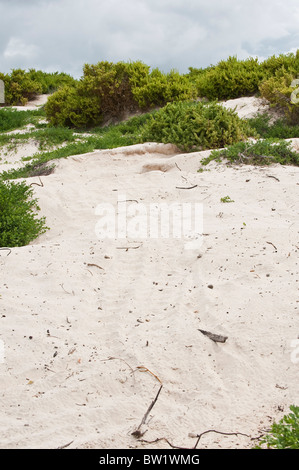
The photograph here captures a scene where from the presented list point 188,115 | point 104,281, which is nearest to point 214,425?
point 104,281

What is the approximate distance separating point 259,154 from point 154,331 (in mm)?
4745

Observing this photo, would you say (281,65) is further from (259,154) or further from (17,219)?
(17,219)

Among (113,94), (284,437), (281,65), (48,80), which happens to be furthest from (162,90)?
(284,437)

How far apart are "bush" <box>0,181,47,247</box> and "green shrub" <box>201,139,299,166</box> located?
2963mm

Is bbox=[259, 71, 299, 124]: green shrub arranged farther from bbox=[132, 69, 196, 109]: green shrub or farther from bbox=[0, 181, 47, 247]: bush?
bbox=[0, 181, 47, 247]: bush

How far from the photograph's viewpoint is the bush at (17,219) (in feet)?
16.8

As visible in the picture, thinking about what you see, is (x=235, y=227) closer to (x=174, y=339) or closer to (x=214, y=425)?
(x=174, y=339)

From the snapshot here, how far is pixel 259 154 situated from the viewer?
23.5 ft

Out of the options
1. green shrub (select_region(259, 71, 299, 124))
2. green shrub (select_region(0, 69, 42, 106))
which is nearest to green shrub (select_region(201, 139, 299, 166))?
green shrub (select_region(259, 71, 299, 124))

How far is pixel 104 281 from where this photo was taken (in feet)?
13.6

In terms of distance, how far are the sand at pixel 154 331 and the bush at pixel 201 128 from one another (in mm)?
2604

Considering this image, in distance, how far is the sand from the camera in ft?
7.78

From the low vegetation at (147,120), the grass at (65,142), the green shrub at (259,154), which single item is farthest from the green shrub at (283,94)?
the grass at (65,142)
